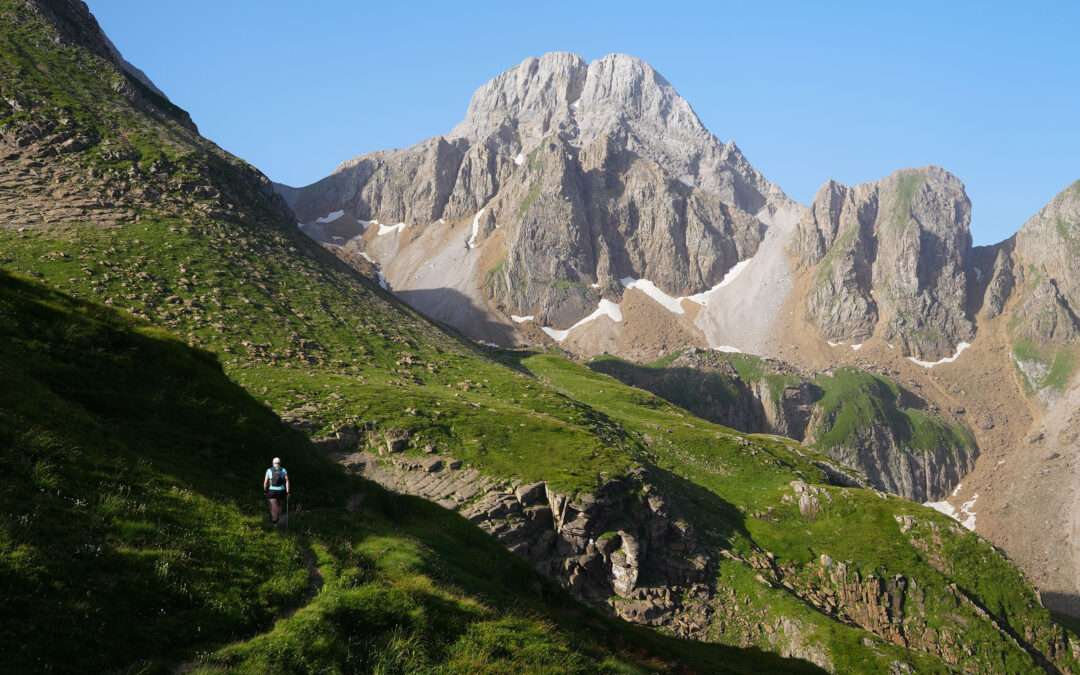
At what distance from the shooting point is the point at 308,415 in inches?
2274

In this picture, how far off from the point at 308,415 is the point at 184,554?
43.5 meters

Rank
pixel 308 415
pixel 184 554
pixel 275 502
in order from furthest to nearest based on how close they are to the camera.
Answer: pixel 308 415
pixel 275 502
pixel 184 554

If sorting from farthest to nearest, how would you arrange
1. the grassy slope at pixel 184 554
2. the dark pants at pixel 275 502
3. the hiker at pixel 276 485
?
the hiker at pixel 276 485 < the dark pants at pixel 275 502 < the grassy slope at pixel 184 554

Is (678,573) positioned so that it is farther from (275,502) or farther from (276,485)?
(275,502)

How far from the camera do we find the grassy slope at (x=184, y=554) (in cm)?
1317

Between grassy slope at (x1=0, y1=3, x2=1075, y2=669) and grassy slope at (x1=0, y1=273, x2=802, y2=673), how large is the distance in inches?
5.5

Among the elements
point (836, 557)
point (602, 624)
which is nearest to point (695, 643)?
point (602, 624)

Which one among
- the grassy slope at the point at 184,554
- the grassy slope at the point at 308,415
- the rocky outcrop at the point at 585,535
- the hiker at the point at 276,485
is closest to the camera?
the grassy slope at the point at 184,554

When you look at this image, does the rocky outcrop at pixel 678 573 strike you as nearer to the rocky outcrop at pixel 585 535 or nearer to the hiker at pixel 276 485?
the rocky outcrop at pixel 585 535

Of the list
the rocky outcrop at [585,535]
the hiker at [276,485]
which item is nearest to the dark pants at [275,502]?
the hiker at [276,485]

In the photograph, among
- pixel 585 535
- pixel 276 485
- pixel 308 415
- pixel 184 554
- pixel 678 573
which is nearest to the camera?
pixel 184 554

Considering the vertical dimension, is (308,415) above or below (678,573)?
above

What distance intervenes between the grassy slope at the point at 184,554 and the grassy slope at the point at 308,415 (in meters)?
0.14

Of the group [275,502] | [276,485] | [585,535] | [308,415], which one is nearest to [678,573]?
[585,535]
